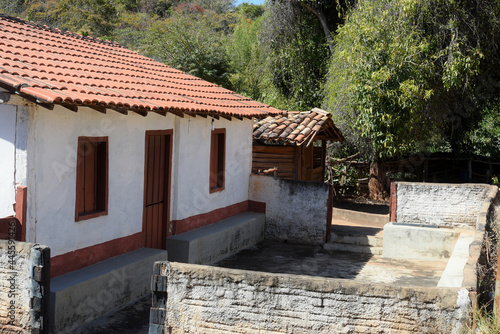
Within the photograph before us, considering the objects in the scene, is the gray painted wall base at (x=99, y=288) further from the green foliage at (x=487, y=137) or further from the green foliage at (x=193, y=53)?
the green foliage at (x=193, y=53)

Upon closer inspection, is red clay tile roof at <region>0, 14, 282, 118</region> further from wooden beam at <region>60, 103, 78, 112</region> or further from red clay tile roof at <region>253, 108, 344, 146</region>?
red clay tile roof at <region>253, 108, 344, 146</region>

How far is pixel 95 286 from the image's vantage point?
719 centimetres

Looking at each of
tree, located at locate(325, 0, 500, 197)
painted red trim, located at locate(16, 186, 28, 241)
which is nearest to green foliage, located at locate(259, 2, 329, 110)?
tree, located at locate(325, 0, 500, 197)

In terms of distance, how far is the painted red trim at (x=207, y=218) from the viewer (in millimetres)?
10040

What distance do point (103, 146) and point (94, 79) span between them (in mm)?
1169

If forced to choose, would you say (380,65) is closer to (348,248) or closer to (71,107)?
(348,248)

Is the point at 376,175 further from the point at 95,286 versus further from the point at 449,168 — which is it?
the point at 95,286

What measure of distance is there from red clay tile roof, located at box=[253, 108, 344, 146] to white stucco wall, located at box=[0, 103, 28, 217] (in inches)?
293

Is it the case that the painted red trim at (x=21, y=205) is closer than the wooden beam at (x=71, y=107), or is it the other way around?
the painted red trim at (x=21, y=205)

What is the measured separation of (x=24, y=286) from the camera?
5.95 m

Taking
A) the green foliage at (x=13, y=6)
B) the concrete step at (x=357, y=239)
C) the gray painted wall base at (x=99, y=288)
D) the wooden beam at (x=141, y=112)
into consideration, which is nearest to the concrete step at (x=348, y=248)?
the concrete step at (x=357, y=239)

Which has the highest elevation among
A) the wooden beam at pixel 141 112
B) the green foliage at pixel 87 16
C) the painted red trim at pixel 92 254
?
the green foliage at pixel 87 16

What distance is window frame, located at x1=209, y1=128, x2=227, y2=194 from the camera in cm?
1127

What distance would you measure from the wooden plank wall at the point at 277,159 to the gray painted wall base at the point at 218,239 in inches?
91.3
